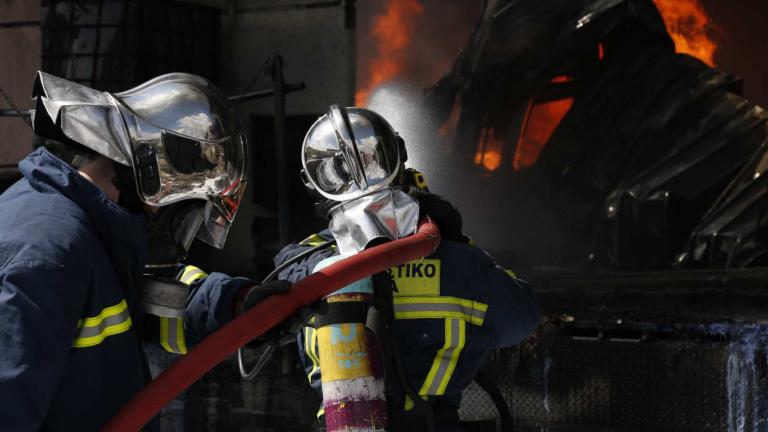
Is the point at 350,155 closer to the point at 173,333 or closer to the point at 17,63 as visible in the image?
the point at 173,333

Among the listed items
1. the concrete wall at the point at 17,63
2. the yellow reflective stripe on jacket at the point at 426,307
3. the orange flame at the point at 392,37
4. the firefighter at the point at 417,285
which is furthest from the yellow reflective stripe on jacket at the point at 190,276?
the concrete wall at the point at 17,63

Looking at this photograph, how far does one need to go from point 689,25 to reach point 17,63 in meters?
7.46

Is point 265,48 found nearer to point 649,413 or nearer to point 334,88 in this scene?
point 334,88

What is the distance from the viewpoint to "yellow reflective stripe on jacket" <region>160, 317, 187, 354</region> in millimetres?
2549

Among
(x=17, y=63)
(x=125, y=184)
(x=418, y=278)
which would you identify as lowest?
(x=418, y=278)

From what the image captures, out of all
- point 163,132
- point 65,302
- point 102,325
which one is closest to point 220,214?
point 163,132

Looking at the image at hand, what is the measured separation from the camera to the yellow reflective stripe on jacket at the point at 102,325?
194 centimetres

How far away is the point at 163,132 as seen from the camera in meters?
2.28

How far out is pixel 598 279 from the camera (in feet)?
21.6

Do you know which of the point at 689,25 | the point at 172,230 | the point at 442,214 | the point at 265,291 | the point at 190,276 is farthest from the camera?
the point at 689,25

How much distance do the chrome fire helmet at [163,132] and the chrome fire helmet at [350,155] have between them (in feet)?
2.68

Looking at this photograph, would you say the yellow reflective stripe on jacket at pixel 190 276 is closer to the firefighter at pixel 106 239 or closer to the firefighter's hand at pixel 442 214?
the firefighter at pixel 106 239

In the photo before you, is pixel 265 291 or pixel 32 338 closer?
pixel 32 338

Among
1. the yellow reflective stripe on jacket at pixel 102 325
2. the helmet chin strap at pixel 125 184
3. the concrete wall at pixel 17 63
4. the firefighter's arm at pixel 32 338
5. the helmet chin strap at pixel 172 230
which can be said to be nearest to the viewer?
the firefighter's arm at pixel 32 338
